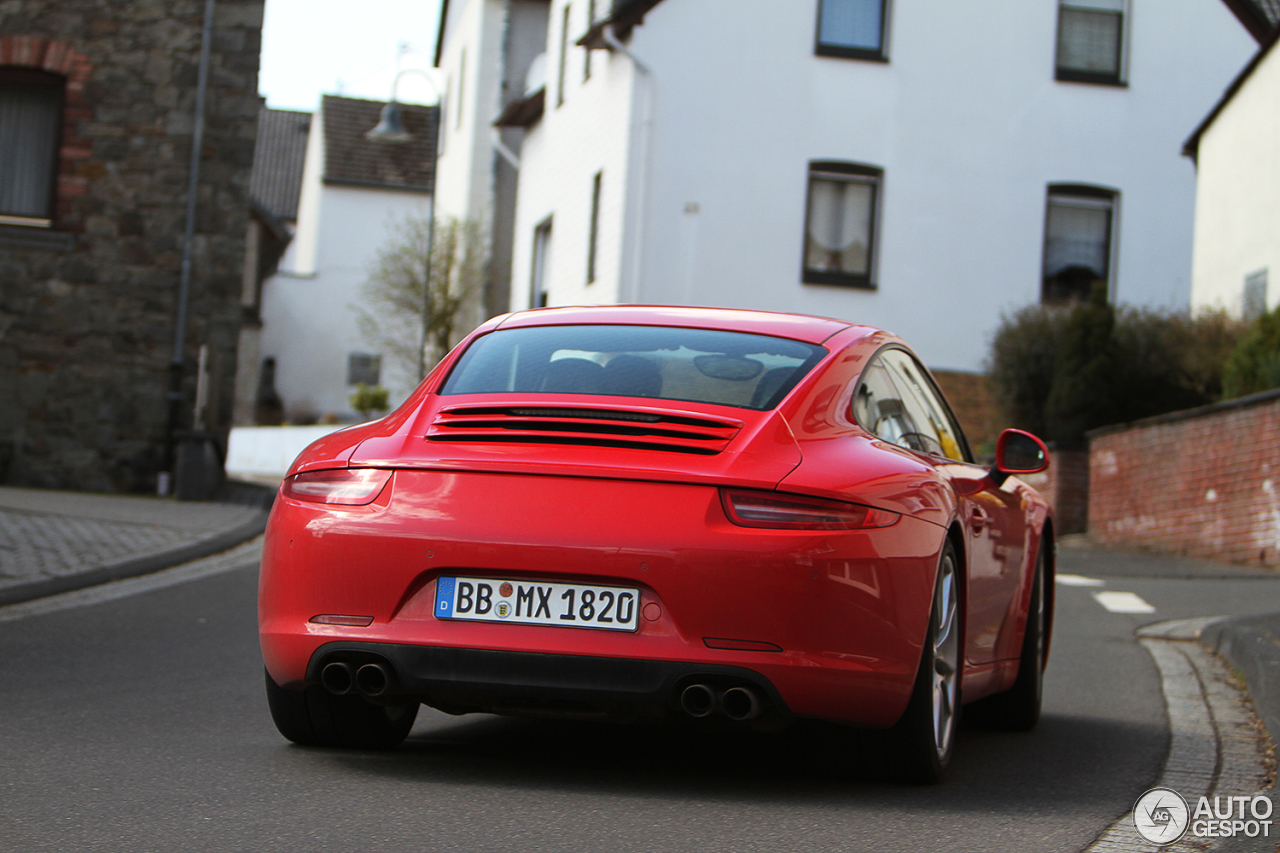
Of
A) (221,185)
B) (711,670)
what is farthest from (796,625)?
(221,185)

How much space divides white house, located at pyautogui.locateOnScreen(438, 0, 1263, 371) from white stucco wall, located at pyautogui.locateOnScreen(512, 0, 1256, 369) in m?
Answer: 0.03

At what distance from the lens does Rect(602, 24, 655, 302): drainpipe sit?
23.5 metres

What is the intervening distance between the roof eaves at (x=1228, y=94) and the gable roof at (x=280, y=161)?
3883 centimetres

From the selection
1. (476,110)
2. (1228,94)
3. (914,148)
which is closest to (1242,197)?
(1228,94)

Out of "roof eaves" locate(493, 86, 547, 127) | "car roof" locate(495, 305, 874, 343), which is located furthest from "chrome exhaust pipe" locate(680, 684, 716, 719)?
"roof eaves" locate(493, 86, 547, 127)

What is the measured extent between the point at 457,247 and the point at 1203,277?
697 inches

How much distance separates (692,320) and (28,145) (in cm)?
1474

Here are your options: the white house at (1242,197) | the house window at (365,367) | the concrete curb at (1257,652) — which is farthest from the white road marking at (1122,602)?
the house window at (365,367)

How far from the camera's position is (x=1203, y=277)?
72.6ft

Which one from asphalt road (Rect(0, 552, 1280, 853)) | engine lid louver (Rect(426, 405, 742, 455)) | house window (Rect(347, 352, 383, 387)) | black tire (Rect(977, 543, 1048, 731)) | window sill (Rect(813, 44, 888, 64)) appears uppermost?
window sill (Rect(813, 44, 888, 64))

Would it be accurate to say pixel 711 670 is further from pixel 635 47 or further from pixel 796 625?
Result: pixel 635 47

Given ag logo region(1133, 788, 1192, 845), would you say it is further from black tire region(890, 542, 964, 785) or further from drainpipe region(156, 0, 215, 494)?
drainpipe region(156, 0, 215, 494)

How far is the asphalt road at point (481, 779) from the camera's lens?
410 centimetres

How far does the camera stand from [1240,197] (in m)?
21.0
